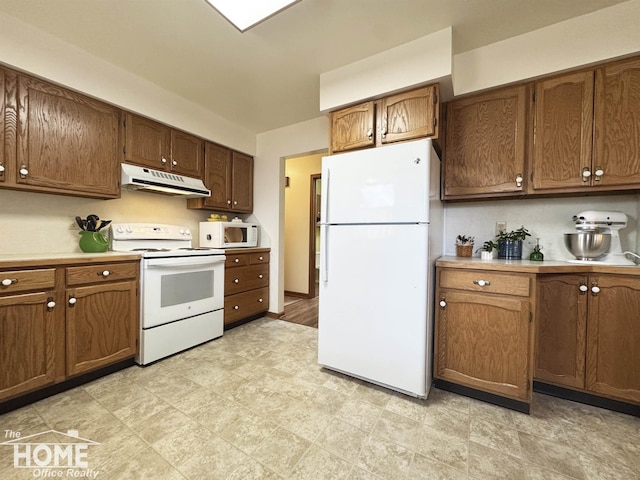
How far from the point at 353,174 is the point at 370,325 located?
3.54 feet

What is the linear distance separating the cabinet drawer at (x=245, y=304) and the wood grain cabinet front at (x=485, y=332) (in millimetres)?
2106

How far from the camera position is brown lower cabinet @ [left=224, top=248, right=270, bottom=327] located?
2920 millimetres

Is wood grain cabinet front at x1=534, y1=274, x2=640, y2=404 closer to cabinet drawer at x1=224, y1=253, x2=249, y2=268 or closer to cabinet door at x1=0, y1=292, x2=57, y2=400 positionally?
cabinet drawer at x1=224, y1=253, x2=249, y2=268

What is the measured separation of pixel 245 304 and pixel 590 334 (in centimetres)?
298

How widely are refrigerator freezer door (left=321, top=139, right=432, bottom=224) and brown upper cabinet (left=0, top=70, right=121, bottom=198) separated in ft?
5.94

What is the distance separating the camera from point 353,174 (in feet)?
6.28

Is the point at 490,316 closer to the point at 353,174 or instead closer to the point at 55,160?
the point at 353,174

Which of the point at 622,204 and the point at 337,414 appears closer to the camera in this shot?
the point at 337,414

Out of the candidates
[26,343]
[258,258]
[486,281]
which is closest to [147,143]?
[258,258]

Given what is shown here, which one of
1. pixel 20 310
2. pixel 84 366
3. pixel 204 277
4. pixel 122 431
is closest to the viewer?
pixel 122 431

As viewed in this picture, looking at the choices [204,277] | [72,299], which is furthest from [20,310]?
[204,277]

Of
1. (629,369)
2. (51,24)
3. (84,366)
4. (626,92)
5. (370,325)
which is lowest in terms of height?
(84,366)

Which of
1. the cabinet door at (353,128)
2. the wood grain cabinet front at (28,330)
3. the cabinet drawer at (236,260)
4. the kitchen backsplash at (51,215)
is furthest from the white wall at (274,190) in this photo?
the wood grain cabinet front at (28,330)

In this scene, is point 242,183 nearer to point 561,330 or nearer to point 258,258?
point 258,258
